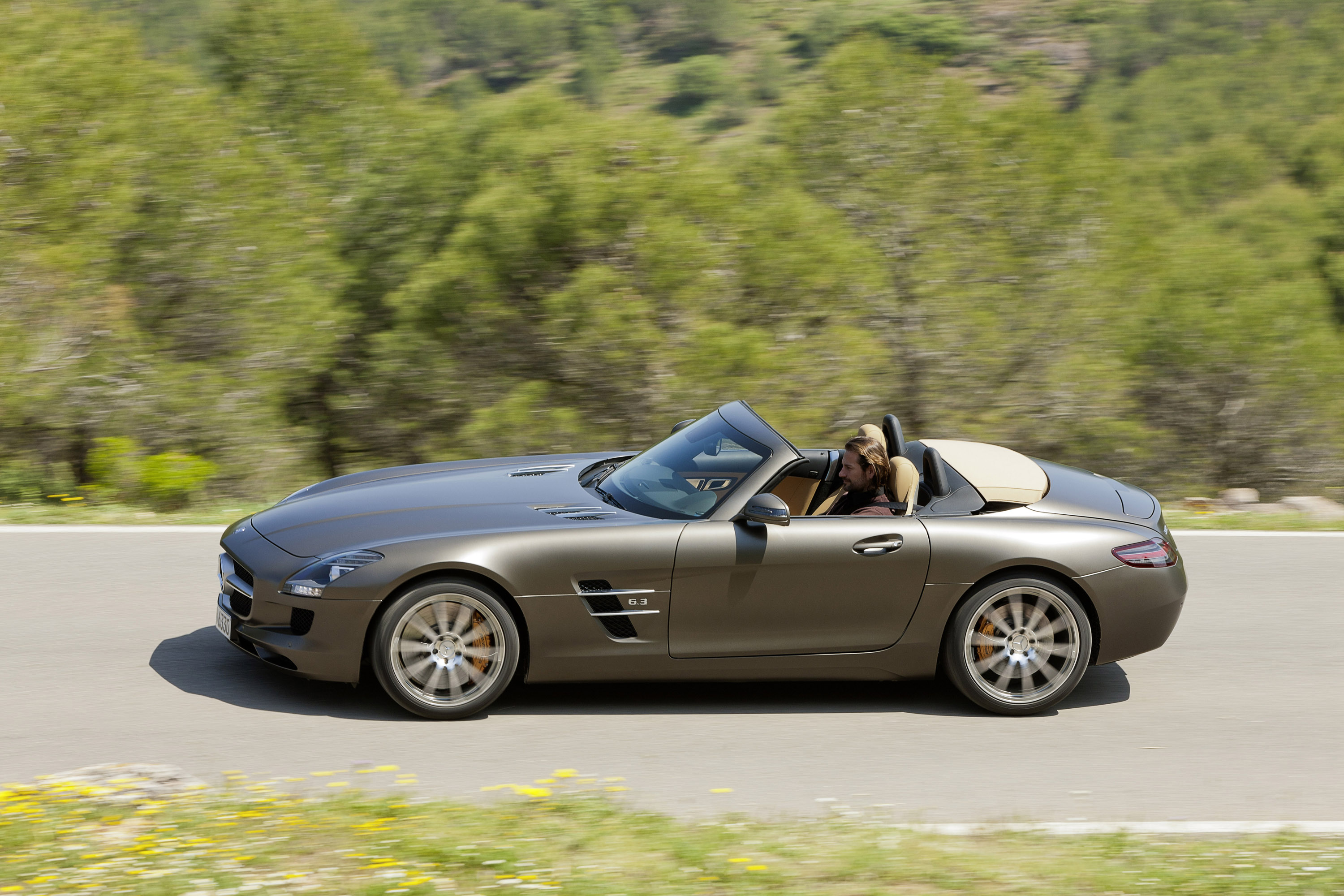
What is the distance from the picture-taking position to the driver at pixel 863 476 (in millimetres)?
6004

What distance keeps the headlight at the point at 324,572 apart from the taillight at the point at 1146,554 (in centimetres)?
326

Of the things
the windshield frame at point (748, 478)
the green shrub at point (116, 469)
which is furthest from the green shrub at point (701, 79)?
the windshield frame at point (748, 478)

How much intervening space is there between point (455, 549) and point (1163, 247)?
1281 cm

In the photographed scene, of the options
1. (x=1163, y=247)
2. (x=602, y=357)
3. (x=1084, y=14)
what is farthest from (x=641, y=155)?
(x=1084, y=14)

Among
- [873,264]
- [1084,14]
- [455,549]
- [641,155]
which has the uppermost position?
[1084,14]

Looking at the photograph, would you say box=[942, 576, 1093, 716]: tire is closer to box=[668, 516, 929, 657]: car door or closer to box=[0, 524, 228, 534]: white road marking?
box=[668, 516, 929, 657]: car door

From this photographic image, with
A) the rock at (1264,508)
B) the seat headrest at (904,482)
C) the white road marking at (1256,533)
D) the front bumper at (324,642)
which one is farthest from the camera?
the rock at (1264,508)

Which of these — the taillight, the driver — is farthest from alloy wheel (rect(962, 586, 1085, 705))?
the driver

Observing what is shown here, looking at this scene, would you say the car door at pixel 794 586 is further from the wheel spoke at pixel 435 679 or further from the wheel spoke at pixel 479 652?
the wheel spoke at pixel 435 679

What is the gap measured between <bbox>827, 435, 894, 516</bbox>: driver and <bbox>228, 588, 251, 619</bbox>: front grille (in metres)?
2.60

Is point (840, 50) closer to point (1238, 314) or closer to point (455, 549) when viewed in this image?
point (1238, 314)

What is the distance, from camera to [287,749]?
5.09 m

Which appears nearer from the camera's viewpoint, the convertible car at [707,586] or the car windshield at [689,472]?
the convertible car at [707,586]

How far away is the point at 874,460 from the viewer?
6039 millimetres
